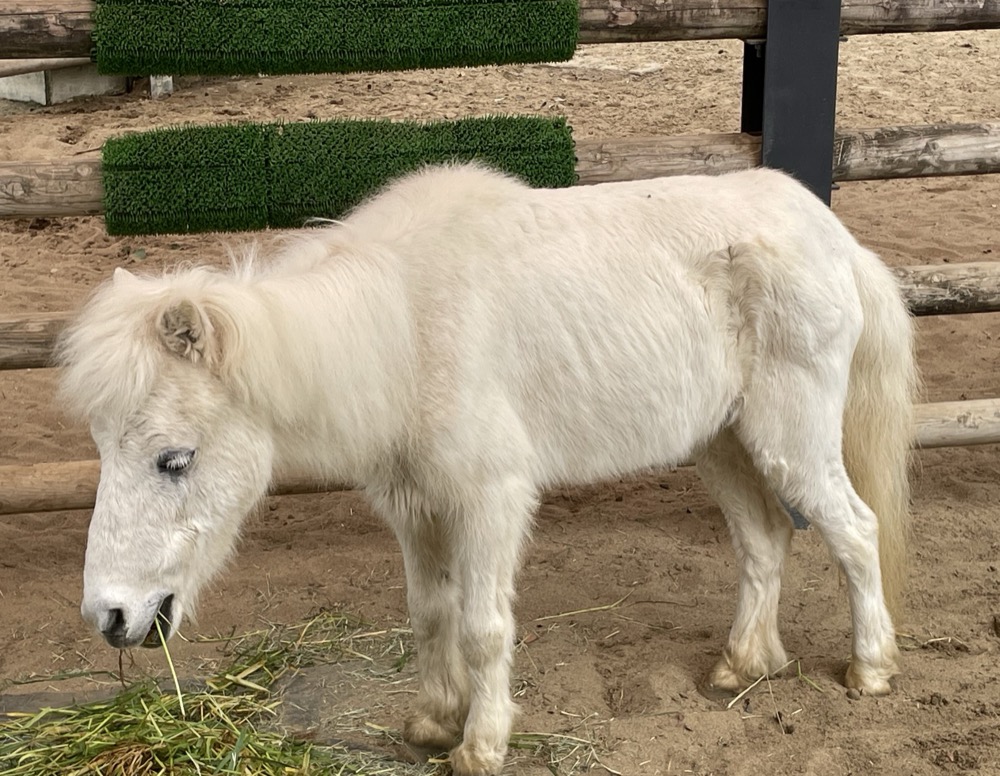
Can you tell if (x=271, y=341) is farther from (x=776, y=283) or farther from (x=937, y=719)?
(x=937, y=719)

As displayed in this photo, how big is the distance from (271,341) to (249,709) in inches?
56.0

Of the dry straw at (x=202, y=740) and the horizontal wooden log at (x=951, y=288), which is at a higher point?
the horizontal wooden log at (x=951, y=288)

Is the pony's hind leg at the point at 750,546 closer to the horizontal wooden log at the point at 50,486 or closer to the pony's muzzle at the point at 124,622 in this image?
the horizontal wooden log at the point at 50,486

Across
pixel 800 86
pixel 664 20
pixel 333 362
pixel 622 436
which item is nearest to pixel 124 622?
pixel 333 362

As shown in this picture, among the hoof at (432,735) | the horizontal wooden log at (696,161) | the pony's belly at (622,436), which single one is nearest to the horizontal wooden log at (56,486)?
the horizontal wooden log at (696,161)

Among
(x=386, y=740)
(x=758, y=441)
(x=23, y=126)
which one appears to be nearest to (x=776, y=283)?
(x=758, y=441)

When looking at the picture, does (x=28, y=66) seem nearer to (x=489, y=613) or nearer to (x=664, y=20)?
(x=664, y=20)

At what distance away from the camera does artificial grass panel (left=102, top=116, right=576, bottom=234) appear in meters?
4.07

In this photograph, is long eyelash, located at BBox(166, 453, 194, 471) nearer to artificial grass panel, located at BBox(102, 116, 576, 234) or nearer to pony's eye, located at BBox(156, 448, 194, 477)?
pony's eye, located at BBox(156, 448, 194, 477)

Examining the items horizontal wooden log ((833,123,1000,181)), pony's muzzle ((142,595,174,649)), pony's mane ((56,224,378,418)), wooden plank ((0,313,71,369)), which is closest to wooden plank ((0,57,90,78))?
wooden plank ((0,313,71,369))

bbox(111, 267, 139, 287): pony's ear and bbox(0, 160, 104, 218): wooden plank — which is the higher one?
bbox(0, 160, 104, 218): wooden plank

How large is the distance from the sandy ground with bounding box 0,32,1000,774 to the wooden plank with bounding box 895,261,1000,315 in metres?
0.84

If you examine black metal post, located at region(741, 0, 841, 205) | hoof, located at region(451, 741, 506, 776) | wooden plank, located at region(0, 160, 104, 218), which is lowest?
hoof, located at region(451, 741, 506, 776)

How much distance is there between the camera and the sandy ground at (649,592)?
11.8ft
